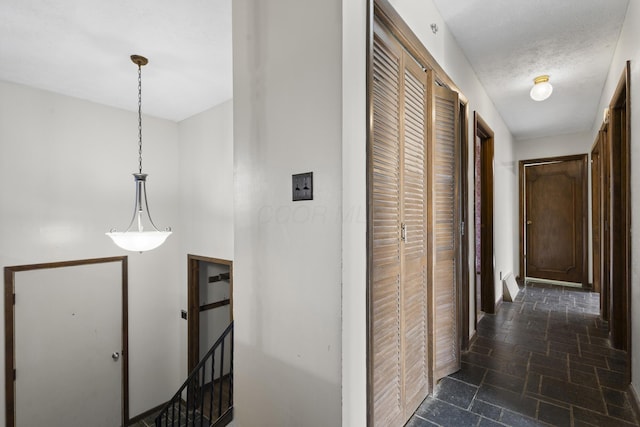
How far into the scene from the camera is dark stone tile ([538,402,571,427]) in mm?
1646

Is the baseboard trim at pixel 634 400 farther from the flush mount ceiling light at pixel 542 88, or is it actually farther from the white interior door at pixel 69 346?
the white interior door at pixel 69 346

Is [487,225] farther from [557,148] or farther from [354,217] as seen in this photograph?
[557,148]

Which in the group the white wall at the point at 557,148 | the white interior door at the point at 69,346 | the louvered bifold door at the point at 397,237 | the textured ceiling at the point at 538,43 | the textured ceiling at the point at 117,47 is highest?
the textured ceiling at the point at 538,43

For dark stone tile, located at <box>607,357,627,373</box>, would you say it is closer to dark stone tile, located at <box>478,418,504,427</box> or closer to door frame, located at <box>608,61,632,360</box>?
door frame, located at <box>608,61,632,360</box>

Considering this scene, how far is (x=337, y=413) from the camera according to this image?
1.09 m

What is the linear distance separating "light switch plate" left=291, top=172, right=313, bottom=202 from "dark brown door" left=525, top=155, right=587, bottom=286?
5.89 metres

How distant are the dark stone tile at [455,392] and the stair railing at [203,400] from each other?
1316mm

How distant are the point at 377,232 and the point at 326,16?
902 mm

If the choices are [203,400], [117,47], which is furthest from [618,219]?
[117,47]

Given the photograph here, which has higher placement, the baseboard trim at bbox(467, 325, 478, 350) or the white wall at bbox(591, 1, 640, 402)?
the white wall at bbox(591, 1, 640, 402)

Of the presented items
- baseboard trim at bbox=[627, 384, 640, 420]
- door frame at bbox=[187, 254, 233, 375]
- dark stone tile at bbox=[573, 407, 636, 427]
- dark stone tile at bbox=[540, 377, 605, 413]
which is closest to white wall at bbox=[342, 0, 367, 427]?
dark stone tile at bbox=[573, 407, 636, 427]

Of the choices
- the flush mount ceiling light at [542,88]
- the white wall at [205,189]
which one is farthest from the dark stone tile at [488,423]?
the flush mount ceiling light at [542,88]

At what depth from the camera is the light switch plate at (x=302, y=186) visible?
1.19m

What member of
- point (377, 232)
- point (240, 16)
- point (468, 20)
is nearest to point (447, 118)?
point (468, 20)
